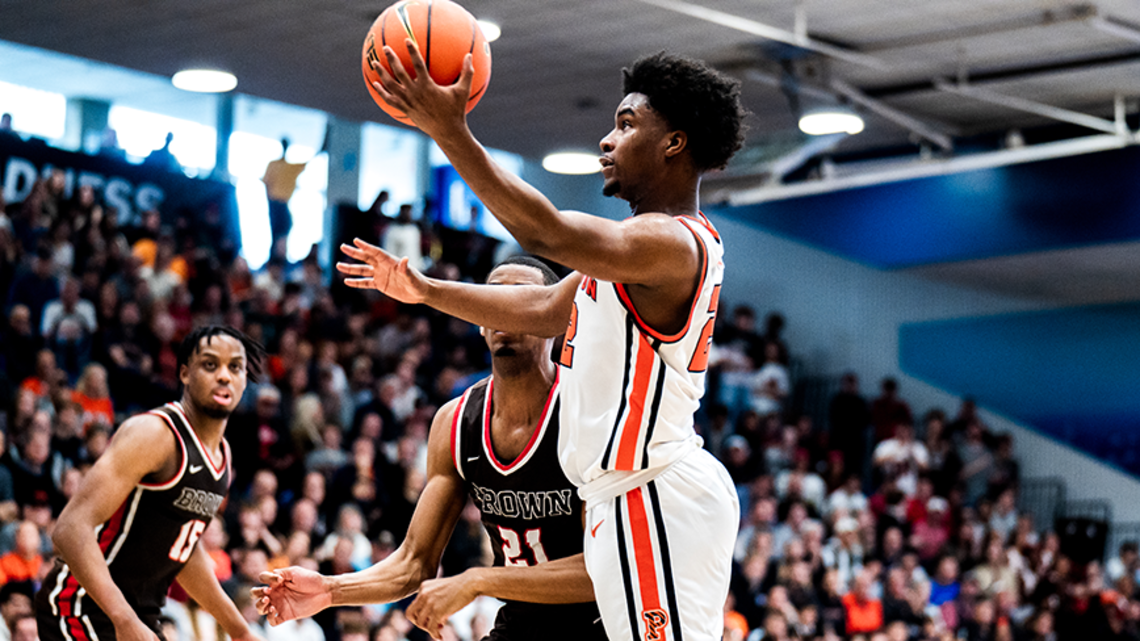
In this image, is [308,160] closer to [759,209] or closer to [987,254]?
[759,209]

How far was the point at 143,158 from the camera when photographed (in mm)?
13914

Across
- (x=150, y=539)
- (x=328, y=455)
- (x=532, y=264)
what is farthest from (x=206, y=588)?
(x=328, y=455)

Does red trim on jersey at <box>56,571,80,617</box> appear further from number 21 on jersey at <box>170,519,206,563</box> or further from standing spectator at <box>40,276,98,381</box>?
standing spectator at <box>40,276,98,381</box>

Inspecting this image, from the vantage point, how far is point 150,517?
4727 millimetres

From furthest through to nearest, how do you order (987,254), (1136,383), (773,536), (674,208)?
1. (1136,383)
2. (987,254)
3. (773,536)
4. (674,208)

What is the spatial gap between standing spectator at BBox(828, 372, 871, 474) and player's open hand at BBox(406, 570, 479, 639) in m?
12.6

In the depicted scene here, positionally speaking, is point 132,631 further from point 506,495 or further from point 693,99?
point 693,99

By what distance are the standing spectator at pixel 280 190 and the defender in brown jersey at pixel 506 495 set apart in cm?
1017

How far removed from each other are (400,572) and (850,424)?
498 inches

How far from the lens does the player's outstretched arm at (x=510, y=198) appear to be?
2797 millimetres

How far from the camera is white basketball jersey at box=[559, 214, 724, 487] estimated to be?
326 cm

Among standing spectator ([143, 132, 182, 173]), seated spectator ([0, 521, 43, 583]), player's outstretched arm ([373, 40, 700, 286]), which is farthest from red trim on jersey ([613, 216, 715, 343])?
standing spectator ([143, 132, 182, 173])

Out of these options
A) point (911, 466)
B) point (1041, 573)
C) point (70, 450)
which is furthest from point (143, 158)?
point (1041, 573)

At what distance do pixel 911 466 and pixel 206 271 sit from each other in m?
8.02
